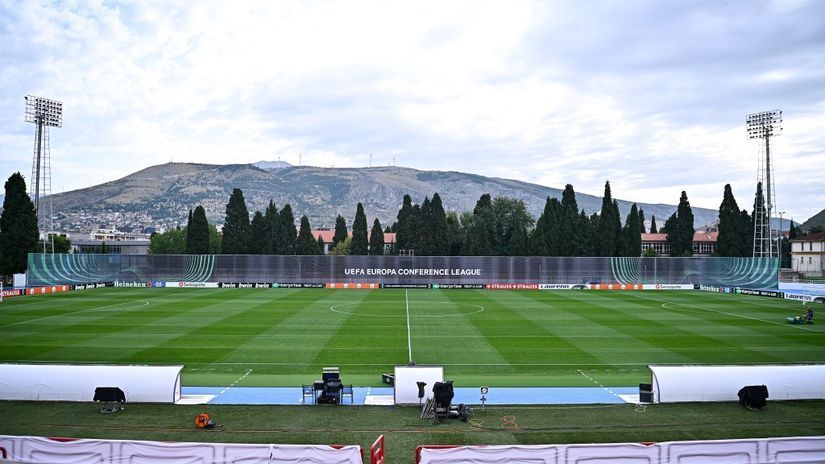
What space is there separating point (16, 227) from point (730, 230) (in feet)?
315

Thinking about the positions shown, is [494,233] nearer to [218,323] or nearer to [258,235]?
[258,235]

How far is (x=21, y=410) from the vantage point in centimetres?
1858

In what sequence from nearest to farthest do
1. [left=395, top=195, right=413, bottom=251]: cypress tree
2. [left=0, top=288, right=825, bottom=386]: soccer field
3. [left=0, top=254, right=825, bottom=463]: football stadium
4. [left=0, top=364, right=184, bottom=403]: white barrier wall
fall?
[left=0, top=254, right=825, bottom=463]: football stadium → [left=0, top=364, right=184, bottom=403]: white barrier wall → [left=0, top=288, right=825, bottom=386]: soccer field → [left=395, top=195, right=413, bottom=251]: cypress tree

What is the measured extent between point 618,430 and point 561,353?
13.8 m

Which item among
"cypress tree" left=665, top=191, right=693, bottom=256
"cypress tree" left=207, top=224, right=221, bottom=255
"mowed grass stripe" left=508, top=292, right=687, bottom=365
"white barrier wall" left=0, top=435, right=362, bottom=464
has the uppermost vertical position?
"cypress tree" left=665, top=191, right=693, bottom=256

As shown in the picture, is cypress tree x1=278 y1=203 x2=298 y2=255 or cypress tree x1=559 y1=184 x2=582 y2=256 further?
Answer: cypress tree x1=278 y1=203 x2=298 y2=255

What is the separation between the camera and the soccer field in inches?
1067

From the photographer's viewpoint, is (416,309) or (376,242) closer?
(416,309)

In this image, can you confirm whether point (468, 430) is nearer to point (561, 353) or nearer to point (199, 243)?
point (561, 353)

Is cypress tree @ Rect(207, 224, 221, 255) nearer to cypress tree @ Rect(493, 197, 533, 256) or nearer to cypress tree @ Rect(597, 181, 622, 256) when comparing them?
cypress tree @ Rect(493, 197, 533, 256)

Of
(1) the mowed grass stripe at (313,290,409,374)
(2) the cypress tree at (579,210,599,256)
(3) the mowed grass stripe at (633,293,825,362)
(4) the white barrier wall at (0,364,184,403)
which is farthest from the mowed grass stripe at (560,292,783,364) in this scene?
(2) the cypress tree at (579,210,599,256)

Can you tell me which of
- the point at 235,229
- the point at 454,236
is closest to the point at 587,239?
the point at 454,236

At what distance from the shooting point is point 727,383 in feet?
65.9

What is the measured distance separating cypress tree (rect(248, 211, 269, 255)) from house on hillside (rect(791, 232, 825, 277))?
9214cm
